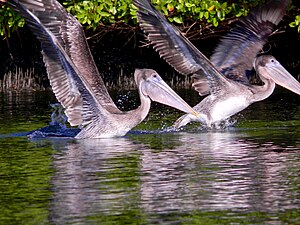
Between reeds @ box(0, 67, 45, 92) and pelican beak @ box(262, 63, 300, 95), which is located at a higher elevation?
pelican beak @ box(262, 63, 300, 95)

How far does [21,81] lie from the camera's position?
83.0 ft

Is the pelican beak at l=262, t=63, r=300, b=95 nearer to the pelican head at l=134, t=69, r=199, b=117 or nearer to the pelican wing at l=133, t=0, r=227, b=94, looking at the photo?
the pelican wing at l=133, t=0, r=227, b=94

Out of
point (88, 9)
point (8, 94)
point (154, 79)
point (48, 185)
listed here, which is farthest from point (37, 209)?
point (8, 94)

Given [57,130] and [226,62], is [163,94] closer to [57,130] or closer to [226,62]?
[57,130]

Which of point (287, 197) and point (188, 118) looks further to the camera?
point (188, 118)

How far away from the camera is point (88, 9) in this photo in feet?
64.7

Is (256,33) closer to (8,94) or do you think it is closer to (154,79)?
(154,79)

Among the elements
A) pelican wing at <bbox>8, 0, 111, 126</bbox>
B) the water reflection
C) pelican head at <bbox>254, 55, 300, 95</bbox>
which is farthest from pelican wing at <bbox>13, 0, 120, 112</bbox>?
pelican head at <bbox>254, 55, 300, 95</bbox>

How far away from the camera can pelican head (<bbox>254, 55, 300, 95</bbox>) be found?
16.1 meters

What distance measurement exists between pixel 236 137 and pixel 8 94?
32.2ft

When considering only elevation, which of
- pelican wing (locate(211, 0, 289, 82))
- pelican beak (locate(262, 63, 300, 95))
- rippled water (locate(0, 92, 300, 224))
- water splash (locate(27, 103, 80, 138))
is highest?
pelican wing (locate(211, 0, 289, 82))

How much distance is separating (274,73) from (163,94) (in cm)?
236

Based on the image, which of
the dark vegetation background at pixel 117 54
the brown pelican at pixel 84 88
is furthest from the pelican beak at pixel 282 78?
the dark vegetation background at pixel 117 54

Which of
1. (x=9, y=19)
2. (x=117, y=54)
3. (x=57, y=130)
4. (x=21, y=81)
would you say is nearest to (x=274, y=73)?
(x=57, y=130)
